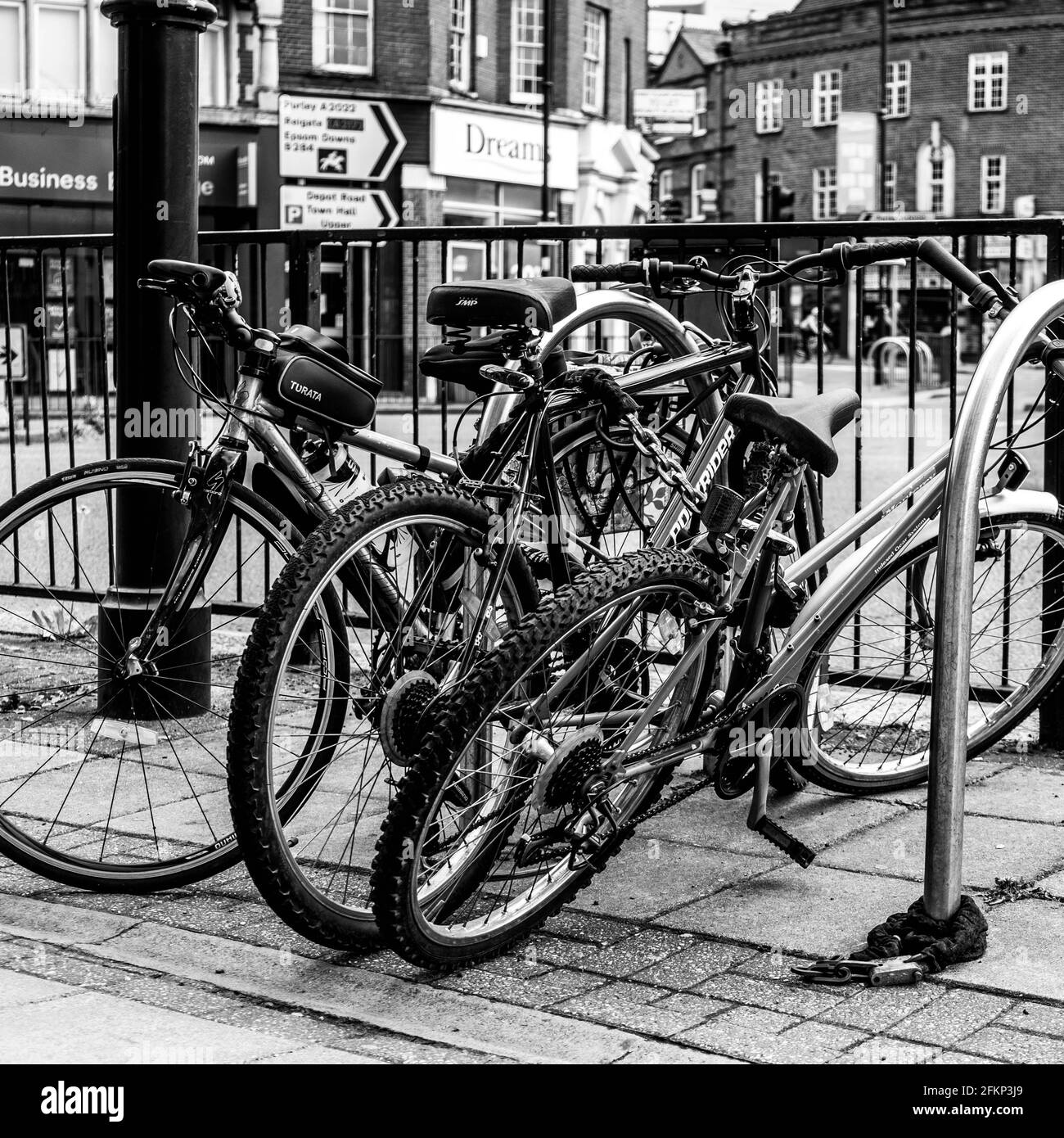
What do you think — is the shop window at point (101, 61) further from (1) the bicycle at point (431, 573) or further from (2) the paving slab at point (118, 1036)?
(2) the paving slab at point (118, 1036)

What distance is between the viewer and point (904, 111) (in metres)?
62.9

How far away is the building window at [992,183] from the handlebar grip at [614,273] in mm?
58140

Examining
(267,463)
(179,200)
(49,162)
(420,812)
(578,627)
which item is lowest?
(420,812)

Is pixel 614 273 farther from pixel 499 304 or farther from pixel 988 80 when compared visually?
pixel 988 80

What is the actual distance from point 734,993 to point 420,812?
677 mm

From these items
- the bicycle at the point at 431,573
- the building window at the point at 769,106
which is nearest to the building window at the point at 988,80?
the building window at the point at 769,106

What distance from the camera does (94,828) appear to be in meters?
4.20

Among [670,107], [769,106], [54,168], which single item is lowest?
[54,168]

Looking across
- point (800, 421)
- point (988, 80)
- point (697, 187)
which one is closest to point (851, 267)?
point (800, 421)

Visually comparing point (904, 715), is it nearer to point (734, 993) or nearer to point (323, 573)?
point (734, 993)

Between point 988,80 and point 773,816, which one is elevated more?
point 988,80

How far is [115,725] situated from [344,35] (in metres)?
26.8

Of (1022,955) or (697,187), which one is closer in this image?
(1022,955)
